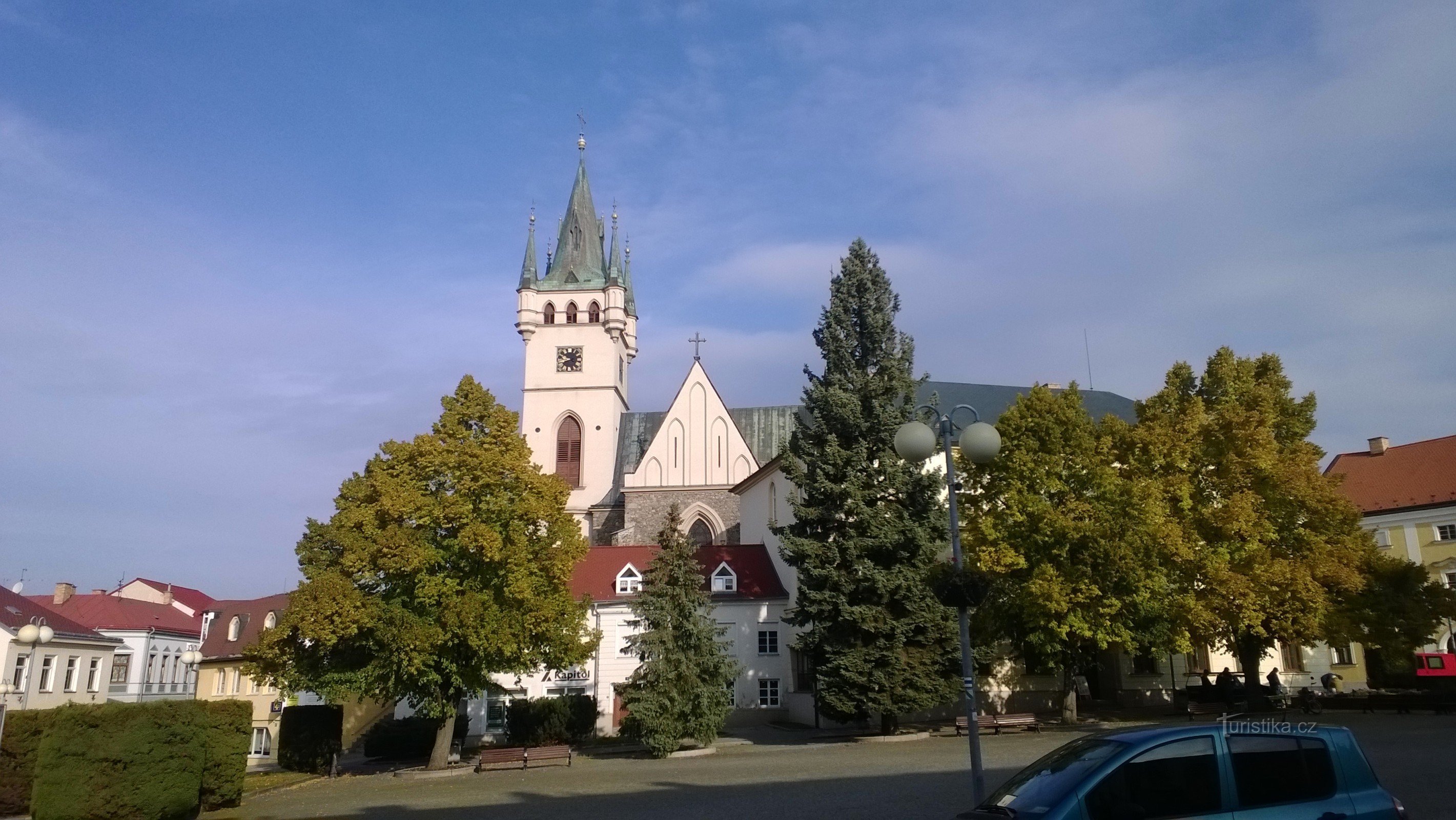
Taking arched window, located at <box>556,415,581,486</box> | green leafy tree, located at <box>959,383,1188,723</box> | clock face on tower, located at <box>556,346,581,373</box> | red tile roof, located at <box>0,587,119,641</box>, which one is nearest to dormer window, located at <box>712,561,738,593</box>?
green leafy tree, located at <box>959,383,1188,723</box>

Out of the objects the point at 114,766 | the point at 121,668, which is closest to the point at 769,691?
the point at 114,766

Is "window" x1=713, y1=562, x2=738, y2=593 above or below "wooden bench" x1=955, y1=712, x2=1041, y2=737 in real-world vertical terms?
above

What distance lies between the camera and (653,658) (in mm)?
27188

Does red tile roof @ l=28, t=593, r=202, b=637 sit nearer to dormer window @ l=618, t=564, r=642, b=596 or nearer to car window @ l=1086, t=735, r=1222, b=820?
dormer window @ l=618, t=564, r=642, b=596

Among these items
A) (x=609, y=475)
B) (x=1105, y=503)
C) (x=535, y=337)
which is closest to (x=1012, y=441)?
(x=1105, y=503)

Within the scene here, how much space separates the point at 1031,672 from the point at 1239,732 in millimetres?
27640

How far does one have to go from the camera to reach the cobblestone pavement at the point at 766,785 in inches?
588

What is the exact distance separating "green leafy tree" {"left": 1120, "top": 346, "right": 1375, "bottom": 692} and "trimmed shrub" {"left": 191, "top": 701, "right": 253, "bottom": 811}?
80.1ft

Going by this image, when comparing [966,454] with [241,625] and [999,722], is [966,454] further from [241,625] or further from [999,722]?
[241,625]

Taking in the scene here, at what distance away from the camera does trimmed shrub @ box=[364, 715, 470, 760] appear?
31031 millimetres

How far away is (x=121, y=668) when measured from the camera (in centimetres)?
5656

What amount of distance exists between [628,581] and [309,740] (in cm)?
1373

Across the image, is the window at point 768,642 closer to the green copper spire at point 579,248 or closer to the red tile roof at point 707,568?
the red tile roof at point 707,568

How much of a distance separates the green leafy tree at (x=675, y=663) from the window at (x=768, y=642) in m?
9.55
